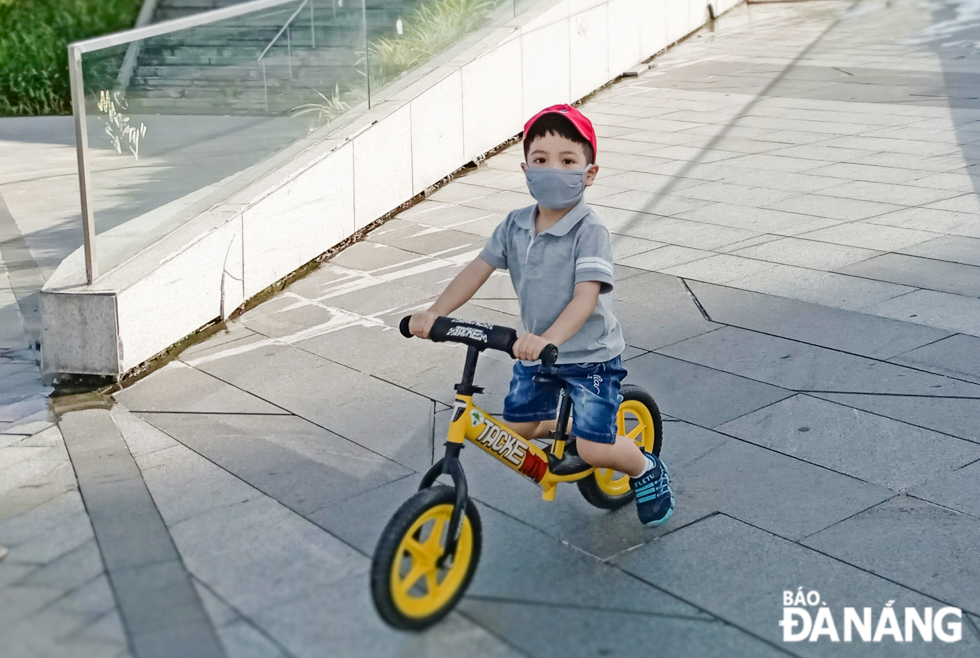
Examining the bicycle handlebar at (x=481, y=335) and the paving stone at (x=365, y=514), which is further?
the paving stone at (x=365, y=514)

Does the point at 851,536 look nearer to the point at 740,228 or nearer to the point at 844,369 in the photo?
the point at 844,369

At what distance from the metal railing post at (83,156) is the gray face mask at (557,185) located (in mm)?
2904

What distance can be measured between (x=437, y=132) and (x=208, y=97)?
A: 3135 millimetres

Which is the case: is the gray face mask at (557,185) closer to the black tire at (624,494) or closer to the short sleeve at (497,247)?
the short sleeve at (497,247)

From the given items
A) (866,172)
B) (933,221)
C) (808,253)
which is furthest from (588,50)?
(808,253)

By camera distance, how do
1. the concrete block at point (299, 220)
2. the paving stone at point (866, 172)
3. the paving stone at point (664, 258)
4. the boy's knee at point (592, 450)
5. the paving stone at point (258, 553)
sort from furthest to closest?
the paving stone at point (866, 172) < the paving stone at point (664, 258) < the concrete block at point (299, 220) < the boy's knee at point (592, 450) < the paving stone at point (258, 553)

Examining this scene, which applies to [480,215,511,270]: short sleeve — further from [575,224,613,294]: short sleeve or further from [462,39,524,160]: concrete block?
[462,39,524,160]: concrete block

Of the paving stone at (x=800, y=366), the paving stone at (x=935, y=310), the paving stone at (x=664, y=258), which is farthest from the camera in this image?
the paving stone at (x=664, y=258)

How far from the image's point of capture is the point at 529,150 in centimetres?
390

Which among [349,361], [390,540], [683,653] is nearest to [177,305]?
[349,361]

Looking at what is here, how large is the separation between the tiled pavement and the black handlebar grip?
0.88 meters

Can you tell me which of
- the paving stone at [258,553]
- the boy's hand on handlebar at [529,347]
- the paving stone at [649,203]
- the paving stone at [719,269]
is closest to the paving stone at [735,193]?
the paving stone at [649,203]

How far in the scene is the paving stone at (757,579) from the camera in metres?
3.61

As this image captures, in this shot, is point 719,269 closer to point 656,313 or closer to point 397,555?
point 656,313
